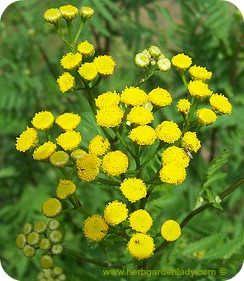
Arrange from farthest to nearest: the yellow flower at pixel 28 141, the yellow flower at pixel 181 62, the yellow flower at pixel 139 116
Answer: the yellow flower at pixel 181 62
the yellow flower at pixel 28 141
the yellow flower at pixel 139 116

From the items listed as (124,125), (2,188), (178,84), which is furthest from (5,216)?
(124,125)

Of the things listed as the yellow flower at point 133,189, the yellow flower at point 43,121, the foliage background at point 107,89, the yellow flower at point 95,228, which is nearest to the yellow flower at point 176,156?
the yellow flower at point 133,189

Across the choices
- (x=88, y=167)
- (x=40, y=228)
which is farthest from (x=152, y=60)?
(x=40, y=228)

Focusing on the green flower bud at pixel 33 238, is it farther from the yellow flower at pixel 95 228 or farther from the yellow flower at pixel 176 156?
the yellow flower at pixel 176 156

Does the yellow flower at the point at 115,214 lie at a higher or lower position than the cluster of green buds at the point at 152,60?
lower

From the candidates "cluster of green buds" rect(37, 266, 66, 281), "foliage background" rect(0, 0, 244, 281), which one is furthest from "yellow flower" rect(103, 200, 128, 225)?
"foliage background" rect(0, 0, 244, 281)

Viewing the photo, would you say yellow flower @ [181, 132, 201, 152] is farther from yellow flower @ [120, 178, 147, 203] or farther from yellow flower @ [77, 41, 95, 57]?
yellow flower @ [77, 41, 95, 57]

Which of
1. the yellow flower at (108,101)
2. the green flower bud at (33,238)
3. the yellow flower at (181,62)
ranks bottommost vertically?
the green flower bud at (33,238)
